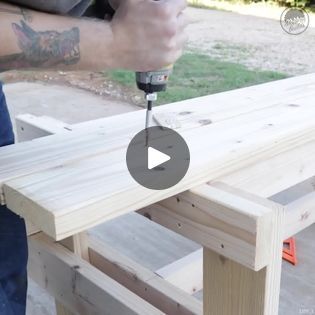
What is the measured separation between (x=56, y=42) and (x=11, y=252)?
0.58 meters

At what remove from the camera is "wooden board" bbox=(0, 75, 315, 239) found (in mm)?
818

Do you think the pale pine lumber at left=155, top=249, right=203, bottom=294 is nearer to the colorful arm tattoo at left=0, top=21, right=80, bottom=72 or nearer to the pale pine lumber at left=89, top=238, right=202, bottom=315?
the pale pine lumber at left=89, top=238, right=202, bottom=315

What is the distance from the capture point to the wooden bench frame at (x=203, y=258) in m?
0.90

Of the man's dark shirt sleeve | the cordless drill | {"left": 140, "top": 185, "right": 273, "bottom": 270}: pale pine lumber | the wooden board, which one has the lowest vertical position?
{"left": 140, "top": 185, "right": 273, "bottom": 270}: pale pine lumber

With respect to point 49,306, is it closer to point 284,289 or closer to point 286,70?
point 284,289

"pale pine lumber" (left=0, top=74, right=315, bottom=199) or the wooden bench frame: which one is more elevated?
"pale pine lumber" (left=0, top=74, right=315, bottom=199)

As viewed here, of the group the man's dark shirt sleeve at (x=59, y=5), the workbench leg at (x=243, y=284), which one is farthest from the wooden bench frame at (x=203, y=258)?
the man's dark shirt sleeve at (x=59, y=5)

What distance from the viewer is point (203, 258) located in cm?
105

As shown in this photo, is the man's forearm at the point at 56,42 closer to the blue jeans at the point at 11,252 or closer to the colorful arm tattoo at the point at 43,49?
the colorful arm tattoo at the point at 43,49

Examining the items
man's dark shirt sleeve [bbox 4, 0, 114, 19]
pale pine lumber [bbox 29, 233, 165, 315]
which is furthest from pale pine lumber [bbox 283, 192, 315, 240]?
man's dark shirt sleeve [bbox 4, 0, 114, 19]

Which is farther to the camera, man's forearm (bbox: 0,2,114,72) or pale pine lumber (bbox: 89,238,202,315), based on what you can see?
pale pine lumber (bbox: 89,238,202,315)

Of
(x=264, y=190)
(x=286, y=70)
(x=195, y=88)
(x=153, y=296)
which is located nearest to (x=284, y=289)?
(x=153, y=296)

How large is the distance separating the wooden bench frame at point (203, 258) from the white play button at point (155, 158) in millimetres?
76

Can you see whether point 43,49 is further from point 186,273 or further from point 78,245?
point 186,273
